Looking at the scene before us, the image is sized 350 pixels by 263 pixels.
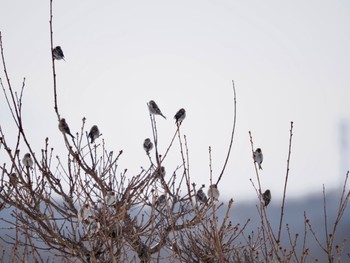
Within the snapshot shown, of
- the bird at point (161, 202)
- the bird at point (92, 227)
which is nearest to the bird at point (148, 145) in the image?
the bird at point (161, 202)

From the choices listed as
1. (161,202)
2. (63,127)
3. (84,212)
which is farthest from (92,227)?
(161,202)

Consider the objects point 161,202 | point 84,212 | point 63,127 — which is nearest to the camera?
point 63,127

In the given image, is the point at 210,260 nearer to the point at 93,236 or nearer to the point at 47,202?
the point at 93,236

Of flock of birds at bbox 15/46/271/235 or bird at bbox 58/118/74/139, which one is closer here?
bird at bbox 58/118/74/139

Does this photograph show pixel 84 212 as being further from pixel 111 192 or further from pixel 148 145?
pixel 148 145

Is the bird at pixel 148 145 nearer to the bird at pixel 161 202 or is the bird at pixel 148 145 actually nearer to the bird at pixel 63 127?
the bird at pixel 161 202

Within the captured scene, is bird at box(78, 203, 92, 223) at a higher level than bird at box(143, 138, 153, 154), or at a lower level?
lower

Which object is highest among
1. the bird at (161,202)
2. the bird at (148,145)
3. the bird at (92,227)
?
the bird at (148,145)

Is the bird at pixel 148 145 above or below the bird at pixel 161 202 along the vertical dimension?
above

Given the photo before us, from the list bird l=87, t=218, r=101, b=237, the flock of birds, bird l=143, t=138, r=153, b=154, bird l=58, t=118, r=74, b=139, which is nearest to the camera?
bird l=58, t=118, r=74, b=139

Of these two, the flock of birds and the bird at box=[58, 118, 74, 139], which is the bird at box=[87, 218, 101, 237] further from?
the bird at box=[58, 118, 74, 139]

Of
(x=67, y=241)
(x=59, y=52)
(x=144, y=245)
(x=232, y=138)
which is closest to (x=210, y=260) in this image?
(x=144, y=245)

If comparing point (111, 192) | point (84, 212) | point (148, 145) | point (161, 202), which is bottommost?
point (84, 212)

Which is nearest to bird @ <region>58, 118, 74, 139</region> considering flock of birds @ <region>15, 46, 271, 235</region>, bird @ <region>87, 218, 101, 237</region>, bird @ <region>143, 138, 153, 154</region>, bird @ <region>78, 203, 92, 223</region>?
flock of birds @ <region>15, 46, 271, 235</region>
